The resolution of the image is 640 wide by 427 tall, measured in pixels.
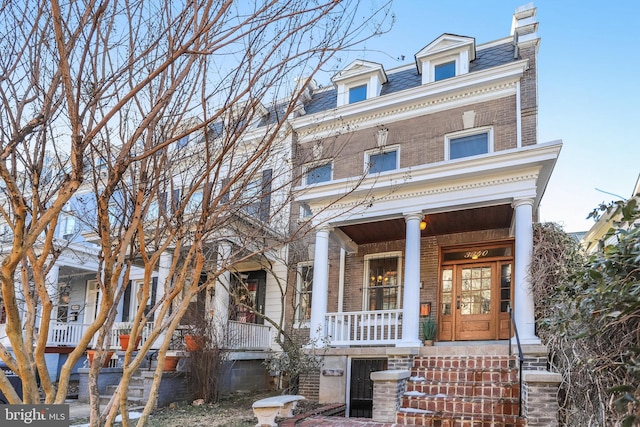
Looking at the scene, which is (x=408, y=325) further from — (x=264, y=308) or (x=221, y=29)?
(x=221, y=29)

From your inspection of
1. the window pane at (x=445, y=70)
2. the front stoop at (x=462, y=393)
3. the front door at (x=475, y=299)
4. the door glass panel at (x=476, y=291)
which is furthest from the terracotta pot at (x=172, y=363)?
the window pane at (x=445, y=70)

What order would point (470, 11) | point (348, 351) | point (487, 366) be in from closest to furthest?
point (470, 11) → point (487, 366) → point (348, 351)

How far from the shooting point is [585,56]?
861 centimetres

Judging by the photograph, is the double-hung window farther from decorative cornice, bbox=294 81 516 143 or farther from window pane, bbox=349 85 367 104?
window pane, bbox=349 85 367 104

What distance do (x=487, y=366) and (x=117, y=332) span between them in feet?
31.3

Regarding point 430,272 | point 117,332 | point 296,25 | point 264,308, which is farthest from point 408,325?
point 117,332

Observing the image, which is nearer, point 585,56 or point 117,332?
point 585,56

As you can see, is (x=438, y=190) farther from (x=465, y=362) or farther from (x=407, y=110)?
(x=407, y=110)

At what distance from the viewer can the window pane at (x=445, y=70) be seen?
11781 millimetres

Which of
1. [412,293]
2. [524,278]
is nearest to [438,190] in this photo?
[412,293]

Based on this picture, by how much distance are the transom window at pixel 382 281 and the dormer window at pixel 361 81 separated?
4112 millimetres

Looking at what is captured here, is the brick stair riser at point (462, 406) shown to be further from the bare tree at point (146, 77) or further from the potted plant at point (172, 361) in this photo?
the bare tree at point (146, 77)

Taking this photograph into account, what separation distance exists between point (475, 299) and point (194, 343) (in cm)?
585

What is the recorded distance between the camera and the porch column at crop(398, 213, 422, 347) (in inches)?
336
